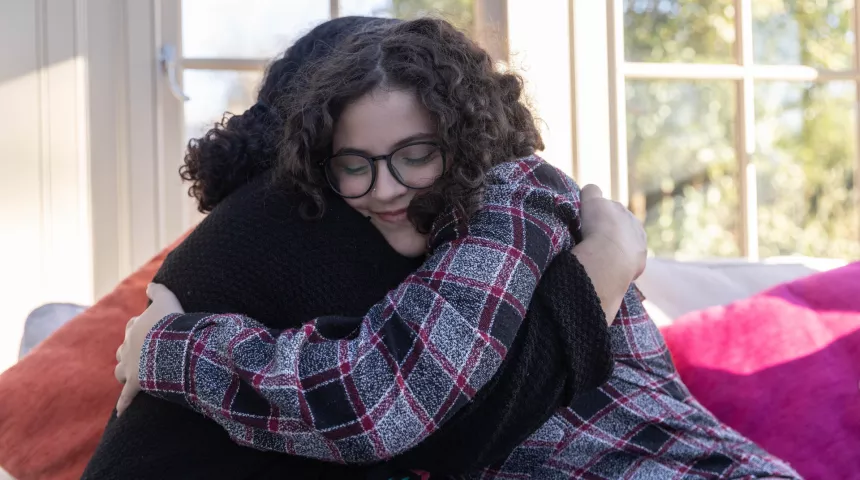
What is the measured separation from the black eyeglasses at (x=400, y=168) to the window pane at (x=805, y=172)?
6.81ft

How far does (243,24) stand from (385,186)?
1379 mm

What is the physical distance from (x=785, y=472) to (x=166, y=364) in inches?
34.7

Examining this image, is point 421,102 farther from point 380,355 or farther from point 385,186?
point 380,355

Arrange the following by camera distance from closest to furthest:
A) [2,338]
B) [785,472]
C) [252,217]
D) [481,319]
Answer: [481,319] < [252,217] < [785,472] < [2,338]

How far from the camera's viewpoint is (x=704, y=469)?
1.09 meters

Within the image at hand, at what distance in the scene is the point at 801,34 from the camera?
2.59 m

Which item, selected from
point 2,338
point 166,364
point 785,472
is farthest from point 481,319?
point 2,338

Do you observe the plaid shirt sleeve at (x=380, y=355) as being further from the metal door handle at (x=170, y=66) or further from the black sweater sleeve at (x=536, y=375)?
the metal door handle at (x=170, y=66)

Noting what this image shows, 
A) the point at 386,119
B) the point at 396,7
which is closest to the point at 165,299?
the point at 386,119

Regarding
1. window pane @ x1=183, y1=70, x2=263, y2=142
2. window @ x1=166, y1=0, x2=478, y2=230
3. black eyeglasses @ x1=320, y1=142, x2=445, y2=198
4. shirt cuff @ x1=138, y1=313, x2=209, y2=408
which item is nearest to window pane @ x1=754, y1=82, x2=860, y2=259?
window @ x1=166, y1=0, x2=478, y2=230

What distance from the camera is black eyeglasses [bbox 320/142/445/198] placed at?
39.1 inches

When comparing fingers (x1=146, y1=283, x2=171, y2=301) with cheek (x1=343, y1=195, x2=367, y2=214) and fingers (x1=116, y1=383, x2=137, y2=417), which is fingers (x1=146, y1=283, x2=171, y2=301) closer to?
fingers (x1=116, y1=383, x2=137, y2=417)

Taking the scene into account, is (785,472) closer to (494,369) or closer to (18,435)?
(494,369)

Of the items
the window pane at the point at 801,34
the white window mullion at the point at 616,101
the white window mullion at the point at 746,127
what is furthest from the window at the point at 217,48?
the window pane at the point at 801,34
